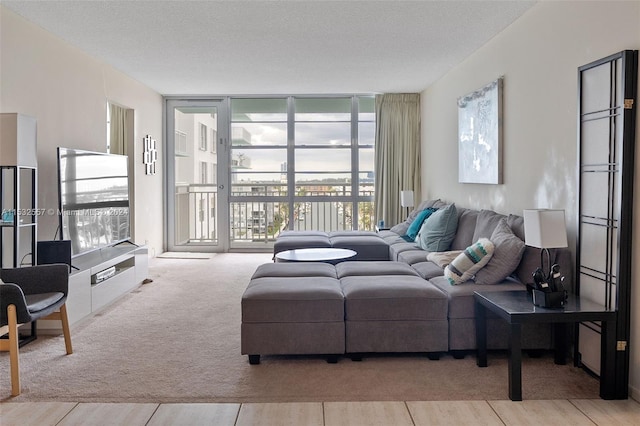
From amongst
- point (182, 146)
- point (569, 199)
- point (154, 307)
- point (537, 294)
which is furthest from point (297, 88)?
point (537, 294)

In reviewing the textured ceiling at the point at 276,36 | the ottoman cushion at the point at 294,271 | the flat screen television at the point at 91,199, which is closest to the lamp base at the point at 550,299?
the ottoman cushion at the point at 294,271

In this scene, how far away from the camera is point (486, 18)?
4.64 m

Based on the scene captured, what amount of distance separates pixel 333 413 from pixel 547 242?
148 cm

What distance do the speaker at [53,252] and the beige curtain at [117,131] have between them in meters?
3.28

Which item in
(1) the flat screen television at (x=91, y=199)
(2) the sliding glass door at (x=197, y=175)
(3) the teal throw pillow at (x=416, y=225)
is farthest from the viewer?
(2) the sliding glass door at (x=197, y=175)

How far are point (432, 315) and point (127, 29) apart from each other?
3603mm

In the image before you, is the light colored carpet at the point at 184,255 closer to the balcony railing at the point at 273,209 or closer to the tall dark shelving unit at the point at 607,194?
the balcony railing at the point at 273,209

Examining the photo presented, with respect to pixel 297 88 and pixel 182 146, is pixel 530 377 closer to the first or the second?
pixel 297 88

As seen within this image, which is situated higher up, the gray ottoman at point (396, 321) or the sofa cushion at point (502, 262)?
the sofa cushion at point (502, 262)

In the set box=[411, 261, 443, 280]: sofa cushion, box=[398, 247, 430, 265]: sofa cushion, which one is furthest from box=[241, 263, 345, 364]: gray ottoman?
box=[398, 247, 430, 265]: sofa cushion

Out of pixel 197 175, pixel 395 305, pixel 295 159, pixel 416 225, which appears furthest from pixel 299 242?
pixel 197 175

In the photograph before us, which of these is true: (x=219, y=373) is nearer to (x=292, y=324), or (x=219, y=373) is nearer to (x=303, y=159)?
(x=292, y=324)

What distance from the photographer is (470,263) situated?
3688 mm

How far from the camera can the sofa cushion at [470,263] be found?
3.66m
